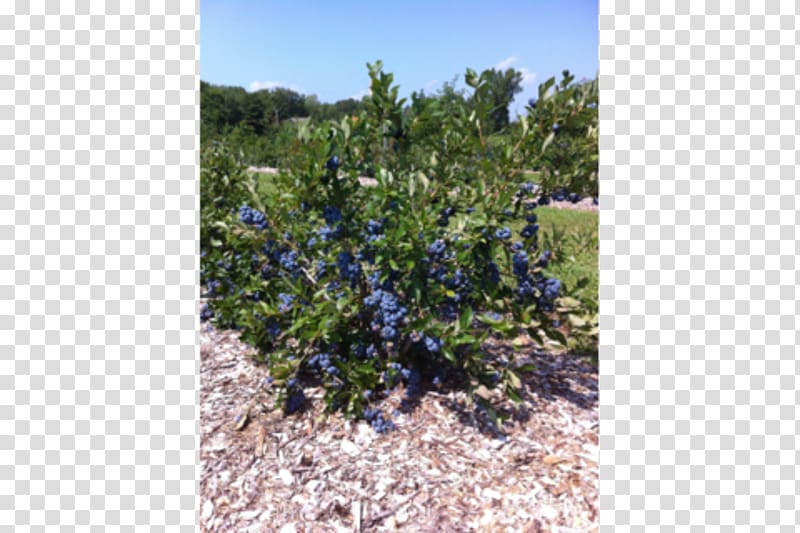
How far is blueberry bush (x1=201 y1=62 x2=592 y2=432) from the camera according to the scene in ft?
6.56

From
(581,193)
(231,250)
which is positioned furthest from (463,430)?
(231,250)

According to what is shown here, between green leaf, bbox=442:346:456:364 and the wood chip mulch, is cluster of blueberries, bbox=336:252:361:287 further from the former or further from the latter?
the wood chip mulch

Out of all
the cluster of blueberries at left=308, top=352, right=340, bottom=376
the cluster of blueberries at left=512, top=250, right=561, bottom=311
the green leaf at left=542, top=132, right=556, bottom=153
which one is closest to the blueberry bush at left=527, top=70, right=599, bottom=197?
the green leaf at left=542, top=132, right=556, bottom=153

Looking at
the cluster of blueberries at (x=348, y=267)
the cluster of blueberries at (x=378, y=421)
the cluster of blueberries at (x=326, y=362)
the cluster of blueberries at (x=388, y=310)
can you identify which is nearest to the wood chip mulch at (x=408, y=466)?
the cluster of blueberries at (x=378, y=421)

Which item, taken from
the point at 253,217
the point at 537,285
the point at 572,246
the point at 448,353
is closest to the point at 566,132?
the point at 572,246

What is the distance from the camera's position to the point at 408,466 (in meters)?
1.94

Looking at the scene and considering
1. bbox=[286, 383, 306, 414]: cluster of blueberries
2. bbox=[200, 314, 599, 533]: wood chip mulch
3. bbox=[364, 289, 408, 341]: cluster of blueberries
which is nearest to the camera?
bbox=[200, 314, 599, 533]: wood chip mulch

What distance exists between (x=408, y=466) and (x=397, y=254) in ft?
2.72

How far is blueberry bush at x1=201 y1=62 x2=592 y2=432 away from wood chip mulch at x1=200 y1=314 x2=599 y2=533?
12 centimetres

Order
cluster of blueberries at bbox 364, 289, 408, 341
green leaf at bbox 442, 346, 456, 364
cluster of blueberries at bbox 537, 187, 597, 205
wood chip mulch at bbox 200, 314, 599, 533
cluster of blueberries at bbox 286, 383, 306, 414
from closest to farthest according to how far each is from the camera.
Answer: wood chip mulch at bbox 200, 314, 599, 533
green leaf at bbox 442, 346, 456, 364
cluster of blueberries at bbox 364, 289, 408, 341
cluster of blueberries at bbox 537, 187, 597, 205
cluster of blueberries at bbox 286, 383, 306, 414

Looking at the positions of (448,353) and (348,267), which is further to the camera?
(348,267)

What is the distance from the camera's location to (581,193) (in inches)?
82.1

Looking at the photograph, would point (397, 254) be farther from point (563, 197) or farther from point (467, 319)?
point (563, 197)

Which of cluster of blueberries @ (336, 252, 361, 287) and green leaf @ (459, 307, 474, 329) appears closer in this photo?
green leaf @ (459, 307, 474, 329)
